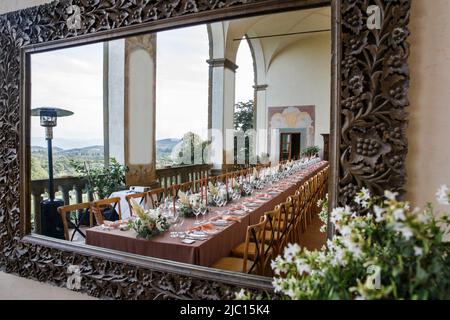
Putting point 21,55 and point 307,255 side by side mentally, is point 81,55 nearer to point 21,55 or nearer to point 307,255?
point 21,55

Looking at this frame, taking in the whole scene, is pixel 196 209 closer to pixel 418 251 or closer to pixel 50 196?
pixel 50 196

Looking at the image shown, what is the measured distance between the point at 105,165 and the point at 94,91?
45cm

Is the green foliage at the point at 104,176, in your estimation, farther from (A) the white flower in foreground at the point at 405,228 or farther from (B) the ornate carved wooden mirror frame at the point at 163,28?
(A) the white flower in foreground at the point at 405,228

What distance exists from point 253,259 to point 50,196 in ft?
4.20

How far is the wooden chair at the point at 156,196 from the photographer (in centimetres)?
185

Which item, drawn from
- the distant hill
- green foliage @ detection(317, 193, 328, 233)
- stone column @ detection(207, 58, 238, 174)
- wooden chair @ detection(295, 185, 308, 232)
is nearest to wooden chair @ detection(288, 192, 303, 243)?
wooden chair @ detection(295, 185, 308, 232)

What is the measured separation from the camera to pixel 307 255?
0.86 metres

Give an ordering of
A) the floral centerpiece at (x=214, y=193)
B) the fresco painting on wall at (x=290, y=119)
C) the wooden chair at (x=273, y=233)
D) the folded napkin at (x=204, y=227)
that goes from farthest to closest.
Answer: the floral centerpiece at (x=214, y=193) < the folded napkin at (x=204, y=227) < the fresco painting on wall at (x=290, y=119) < the wooden chair at (x=273, y=233)

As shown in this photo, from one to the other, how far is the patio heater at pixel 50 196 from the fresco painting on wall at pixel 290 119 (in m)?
1.15

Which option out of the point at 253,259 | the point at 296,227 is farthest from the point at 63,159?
the point at 296,227

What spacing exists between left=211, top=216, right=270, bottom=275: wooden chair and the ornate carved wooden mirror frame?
0.06 m

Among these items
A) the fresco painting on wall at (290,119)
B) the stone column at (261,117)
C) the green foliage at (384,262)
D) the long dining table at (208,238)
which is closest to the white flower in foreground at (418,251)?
the green foliage at (384,262)

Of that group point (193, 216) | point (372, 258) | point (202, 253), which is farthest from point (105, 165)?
point (372, 258)

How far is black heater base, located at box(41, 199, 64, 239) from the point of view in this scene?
6.03 feet
